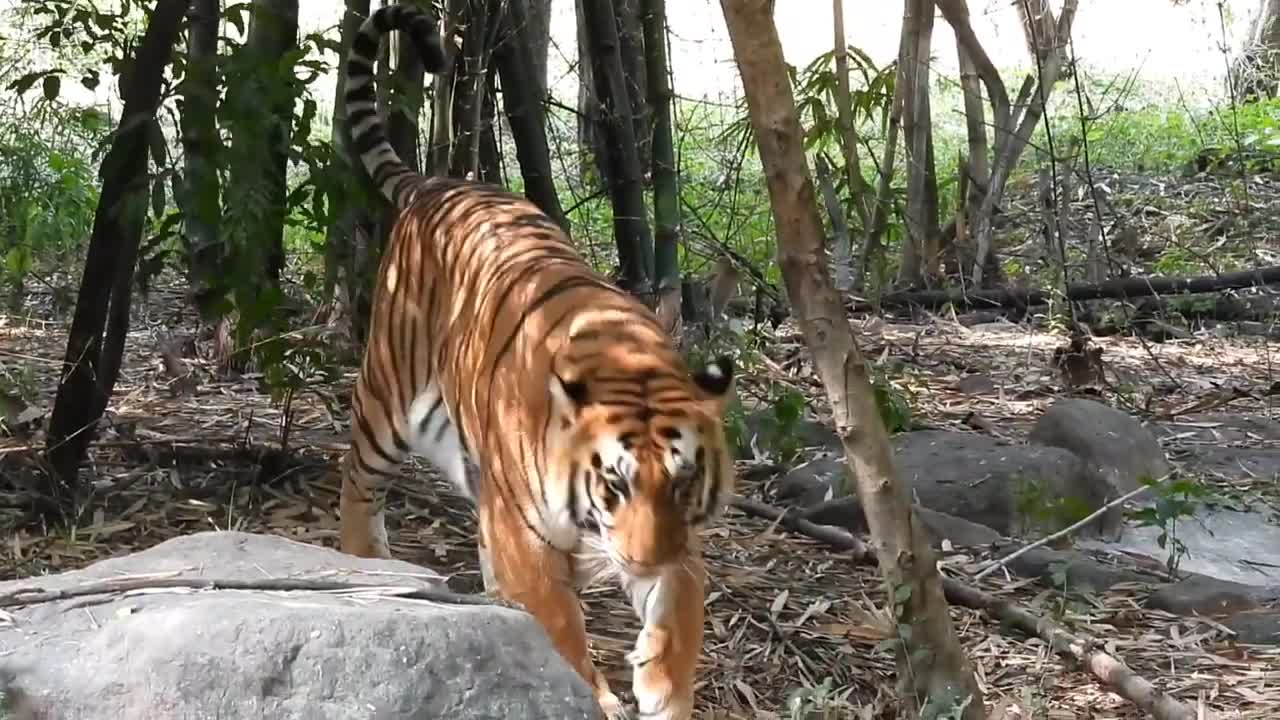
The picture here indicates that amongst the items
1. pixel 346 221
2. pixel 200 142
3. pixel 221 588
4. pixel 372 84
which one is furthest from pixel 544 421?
pixel 372 84

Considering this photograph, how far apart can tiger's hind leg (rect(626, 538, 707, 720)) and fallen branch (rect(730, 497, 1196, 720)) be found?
1056mm

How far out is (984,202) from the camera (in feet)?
28.4

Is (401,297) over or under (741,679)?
over

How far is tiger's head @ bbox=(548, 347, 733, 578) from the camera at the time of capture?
9.77 ft

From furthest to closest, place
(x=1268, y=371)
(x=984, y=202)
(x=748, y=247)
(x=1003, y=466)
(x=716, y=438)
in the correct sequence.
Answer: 1. (x=984, y=202)
2. (x=748, y=247)
3. (x=1268, y=371)
4. (x=1003, y=466)
5. (x=716, y=438)

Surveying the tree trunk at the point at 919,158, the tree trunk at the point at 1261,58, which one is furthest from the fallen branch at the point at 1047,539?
the tree trunk at the point at 1261,58

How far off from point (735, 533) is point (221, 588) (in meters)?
2.64

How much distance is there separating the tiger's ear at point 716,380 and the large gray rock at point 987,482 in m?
2.01

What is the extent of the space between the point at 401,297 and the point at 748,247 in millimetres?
3735

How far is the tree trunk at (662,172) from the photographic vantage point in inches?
210

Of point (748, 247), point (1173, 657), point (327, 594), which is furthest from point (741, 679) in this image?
point (748, 247)

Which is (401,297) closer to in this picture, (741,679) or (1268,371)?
(741,679)

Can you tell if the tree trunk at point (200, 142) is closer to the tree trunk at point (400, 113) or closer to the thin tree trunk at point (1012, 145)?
the tree trunk at point (400, 113)

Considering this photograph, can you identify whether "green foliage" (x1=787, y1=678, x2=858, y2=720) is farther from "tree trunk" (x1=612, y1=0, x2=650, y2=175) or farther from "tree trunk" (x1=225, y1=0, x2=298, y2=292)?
"tree trunk" (x1=612, y1=0, x2=650, y2=175)
